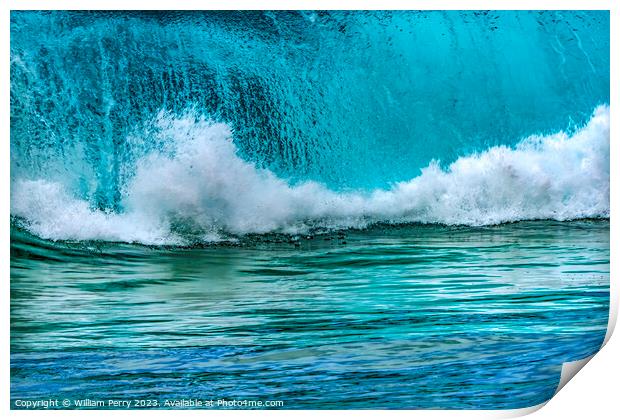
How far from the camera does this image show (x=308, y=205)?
3896 mm

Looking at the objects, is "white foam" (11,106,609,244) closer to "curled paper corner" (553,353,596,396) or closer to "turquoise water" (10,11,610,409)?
"turquoise water" (10,11,610,409)

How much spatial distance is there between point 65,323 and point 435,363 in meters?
1.61

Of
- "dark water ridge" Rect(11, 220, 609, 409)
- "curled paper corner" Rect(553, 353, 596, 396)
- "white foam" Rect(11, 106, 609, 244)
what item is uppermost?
"white foam" Rect(11, 106, 609, 244)

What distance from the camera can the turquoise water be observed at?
385 centimetres

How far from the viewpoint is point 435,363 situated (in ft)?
12.7

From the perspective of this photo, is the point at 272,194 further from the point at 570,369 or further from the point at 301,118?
the point at 570,369

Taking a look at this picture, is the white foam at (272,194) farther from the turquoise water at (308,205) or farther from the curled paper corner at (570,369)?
the curled paper corner at (570,369)

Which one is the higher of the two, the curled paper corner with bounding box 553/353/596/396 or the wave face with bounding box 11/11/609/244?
the wave face with bounding box 11/11/609/244

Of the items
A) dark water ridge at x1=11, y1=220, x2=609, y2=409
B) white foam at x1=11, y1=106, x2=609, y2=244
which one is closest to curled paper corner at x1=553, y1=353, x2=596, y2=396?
dark water ridge at x1=11, y1=220, x2=609, y2=409

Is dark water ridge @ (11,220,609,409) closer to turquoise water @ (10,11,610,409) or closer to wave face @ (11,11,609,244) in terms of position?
turquoise water @ (10,11,610,409)

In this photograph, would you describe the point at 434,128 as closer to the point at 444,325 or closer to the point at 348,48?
the point at 348,48

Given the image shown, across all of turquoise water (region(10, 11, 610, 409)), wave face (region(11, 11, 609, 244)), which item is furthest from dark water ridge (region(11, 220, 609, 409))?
wave face (region(11, 11, 609, 244))

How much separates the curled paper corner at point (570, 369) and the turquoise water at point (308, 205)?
4 cm

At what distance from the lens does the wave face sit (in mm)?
3865
